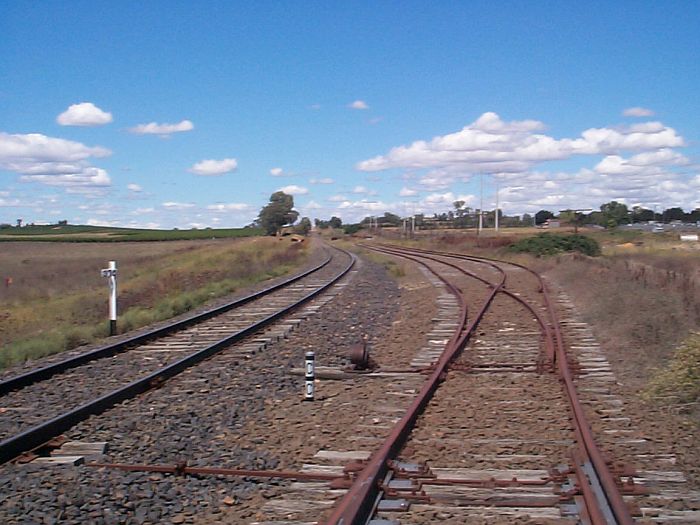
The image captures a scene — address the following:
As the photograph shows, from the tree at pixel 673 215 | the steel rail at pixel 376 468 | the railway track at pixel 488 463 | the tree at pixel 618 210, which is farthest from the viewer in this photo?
the tree at pixel 673 215

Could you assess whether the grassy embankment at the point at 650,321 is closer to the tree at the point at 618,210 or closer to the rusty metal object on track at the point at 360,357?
the rusty metal object on track at the point at 360,357

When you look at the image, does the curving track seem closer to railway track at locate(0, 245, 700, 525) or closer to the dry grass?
railway track at locate(0, 245, 700, 525)

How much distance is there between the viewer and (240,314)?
65.7ft

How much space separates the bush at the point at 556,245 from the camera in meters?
47.0

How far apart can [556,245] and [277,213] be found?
93.4m

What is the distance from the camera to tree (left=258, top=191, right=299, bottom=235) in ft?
451

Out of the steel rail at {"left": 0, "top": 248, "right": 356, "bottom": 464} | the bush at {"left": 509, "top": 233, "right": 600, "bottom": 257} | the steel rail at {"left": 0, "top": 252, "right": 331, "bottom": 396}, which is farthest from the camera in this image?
the bush at {"left": 509, "top": 233, "right": 600, "bottom": 257}

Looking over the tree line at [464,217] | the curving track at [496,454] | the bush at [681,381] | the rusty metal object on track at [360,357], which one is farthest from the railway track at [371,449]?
the tree line at [464,217]

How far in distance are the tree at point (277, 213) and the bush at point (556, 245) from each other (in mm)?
85821

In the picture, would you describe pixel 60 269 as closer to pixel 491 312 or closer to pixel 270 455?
pixel 491 312

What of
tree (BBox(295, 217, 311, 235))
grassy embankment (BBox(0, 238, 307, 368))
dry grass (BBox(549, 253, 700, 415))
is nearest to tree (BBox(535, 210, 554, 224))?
tree (BBox(295, 217, 311, 235))

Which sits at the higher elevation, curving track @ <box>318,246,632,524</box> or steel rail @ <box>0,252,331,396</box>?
curving track @ <box>318,246,632,524</box>

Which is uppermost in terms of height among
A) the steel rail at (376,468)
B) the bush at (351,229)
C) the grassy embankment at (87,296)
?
the bush at (351,229)

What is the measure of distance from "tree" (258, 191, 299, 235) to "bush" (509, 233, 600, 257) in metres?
85.8
